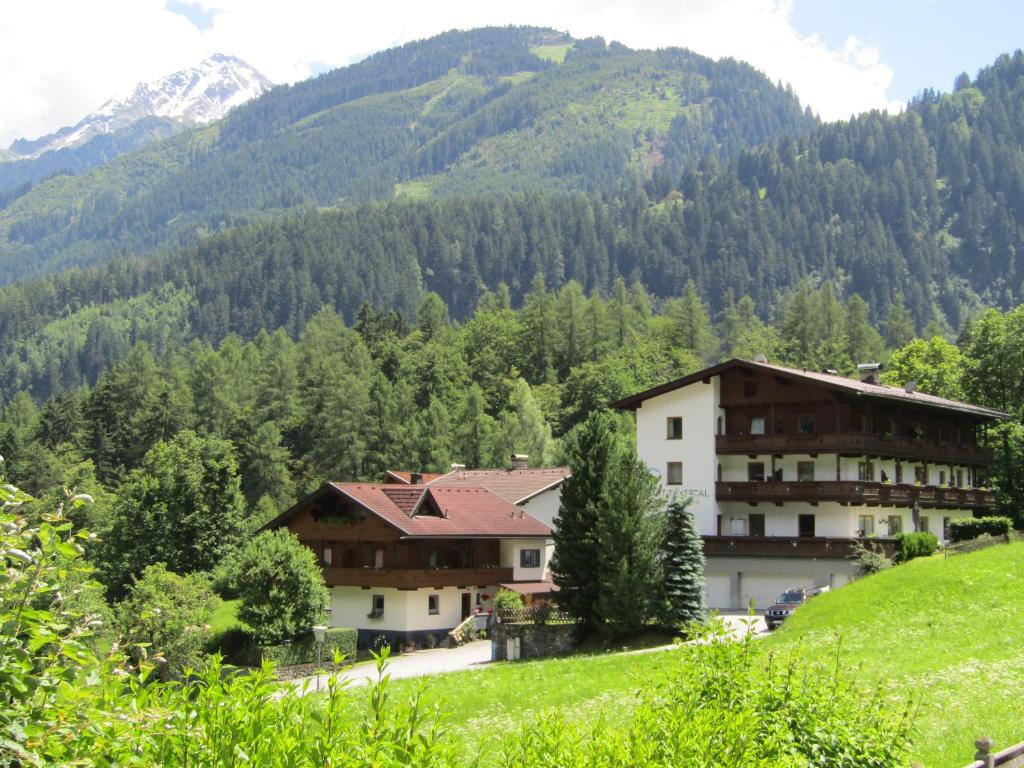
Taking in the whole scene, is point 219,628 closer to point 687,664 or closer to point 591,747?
point 687,664

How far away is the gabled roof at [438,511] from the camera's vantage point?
5941 cm

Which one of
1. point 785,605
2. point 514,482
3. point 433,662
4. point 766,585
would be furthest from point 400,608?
point 785,605

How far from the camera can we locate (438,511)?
62.2 meters

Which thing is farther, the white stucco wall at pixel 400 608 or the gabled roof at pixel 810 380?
the white stucco wall at pixel 400 608

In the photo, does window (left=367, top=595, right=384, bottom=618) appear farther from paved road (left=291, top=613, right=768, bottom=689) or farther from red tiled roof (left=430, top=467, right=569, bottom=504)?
red tiled roof (left=430, top=467, right=569, bottom=504)

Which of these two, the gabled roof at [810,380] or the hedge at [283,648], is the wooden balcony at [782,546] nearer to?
the gabled roof at [810,380]

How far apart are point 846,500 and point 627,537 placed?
17175mm

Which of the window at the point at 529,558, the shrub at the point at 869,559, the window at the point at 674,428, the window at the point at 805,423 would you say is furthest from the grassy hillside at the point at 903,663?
the window at the point at 529,558

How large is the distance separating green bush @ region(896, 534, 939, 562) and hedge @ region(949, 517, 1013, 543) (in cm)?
424

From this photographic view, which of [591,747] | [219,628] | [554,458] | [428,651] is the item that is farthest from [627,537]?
[554,458]

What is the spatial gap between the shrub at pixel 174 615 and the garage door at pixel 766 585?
2531cm

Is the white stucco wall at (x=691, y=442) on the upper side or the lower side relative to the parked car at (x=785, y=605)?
upper

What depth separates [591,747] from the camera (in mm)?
9398

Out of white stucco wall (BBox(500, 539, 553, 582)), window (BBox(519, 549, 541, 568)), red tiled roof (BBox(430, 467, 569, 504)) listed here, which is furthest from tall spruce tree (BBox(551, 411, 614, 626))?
red tiled roof (BBox(430, 467, 569, 504))
